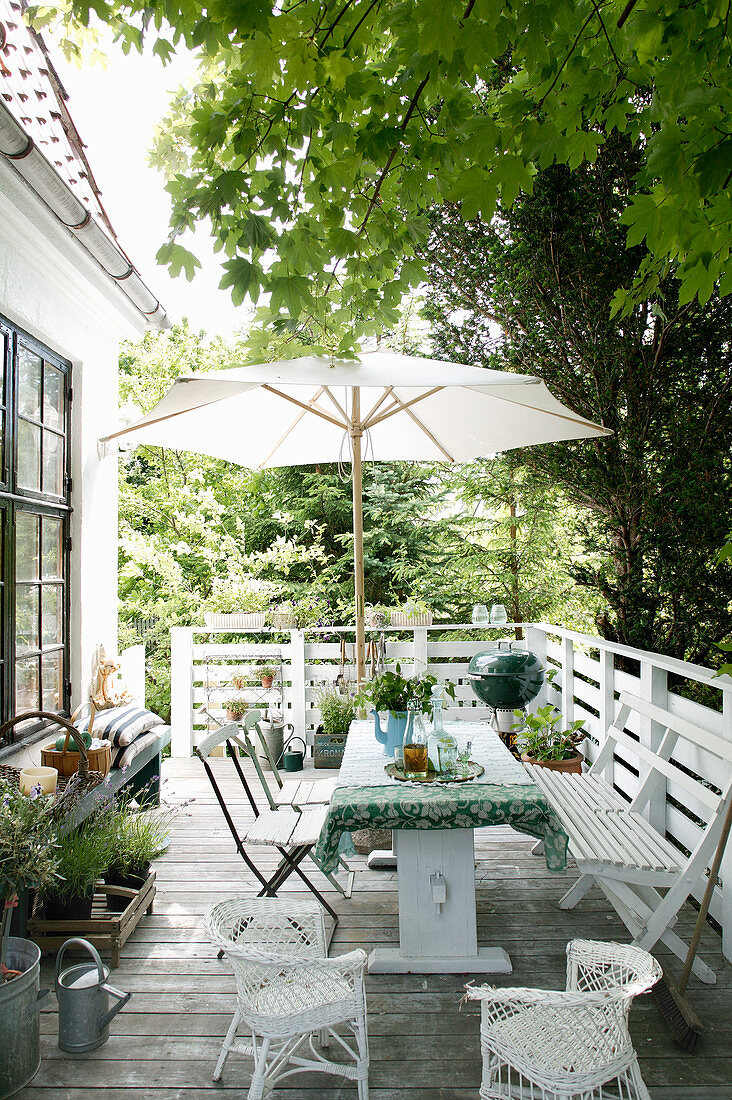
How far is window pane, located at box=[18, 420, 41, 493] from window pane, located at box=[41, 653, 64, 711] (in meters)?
0.94

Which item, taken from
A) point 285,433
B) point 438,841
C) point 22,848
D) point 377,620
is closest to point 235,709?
point 377,620

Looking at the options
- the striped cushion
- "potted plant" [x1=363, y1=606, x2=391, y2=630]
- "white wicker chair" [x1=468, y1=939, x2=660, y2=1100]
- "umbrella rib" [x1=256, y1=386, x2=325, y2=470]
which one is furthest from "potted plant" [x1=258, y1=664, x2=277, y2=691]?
"white wicker chair" [x1=468, y1=939, x2=660, y2=1100]

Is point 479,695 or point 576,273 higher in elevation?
point 576,273

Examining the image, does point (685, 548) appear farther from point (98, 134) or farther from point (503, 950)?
point (98, 134)

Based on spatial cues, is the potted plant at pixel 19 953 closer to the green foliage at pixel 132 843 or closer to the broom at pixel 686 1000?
the green foliage at pixel 132 843

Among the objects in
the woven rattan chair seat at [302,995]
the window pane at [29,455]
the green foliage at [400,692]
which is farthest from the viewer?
the window pane at [29,455]

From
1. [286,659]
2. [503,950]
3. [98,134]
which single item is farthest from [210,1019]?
[98,134]

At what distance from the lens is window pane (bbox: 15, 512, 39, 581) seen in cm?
360

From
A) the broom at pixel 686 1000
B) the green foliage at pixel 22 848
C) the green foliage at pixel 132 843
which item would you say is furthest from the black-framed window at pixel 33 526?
the broom at pixel 686 1000

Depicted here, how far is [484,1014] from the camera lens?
1779 millimetres

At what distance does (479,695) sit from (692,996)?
281cm

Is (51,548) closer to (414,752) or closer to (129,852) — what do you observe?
(129,852)

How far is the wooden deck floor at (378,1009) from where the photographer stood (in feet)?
7.38

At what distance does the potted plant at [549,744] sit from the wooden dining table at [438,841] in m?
1.43
